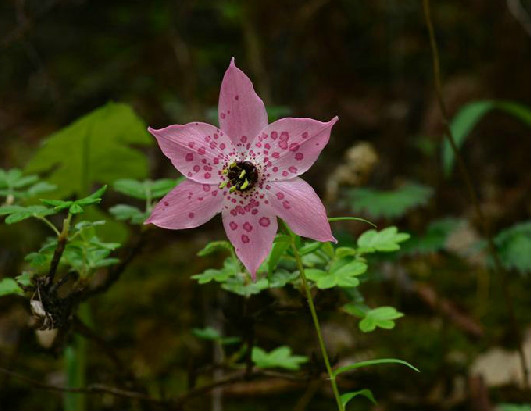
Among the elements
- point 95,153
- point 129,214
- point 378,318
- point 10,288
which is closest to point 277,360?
point 378,318

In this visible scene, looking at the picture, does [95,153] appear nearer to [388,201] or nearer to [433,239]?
[388,201]

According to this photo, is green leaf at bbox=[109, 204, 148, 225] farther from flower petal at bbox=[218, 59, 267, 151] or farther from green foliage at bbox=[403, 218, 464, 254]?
green foliage at bbox=[403, 218, 464, 254]

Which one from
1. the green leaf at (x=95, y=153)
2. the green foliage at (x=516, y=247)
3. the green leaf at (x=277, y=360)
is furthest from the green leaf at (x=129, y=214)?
the green foliage at (x=516, y=247)

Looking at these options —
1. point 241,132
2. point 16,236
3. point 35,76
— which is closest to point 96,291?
point 241,132

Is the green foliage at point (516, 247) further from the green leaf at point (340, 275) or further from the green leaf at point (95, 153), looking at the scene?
the green leaf at point (95, 153)

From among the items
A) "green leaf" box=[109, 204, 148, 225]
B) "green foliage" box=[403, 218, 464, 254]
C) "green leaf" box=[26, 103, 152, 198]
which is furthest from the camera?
"green foliage" box=[403, 218, 464, 254]

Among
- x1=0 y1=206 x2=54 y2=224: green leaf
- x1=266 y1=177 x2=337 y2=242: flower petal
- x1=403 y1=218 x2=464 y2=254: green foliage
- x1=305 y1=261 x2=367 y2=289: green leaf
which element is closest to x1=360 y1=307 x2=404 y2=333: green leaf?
x1=305 y1=261 x2=367 y2=289: green leaf
